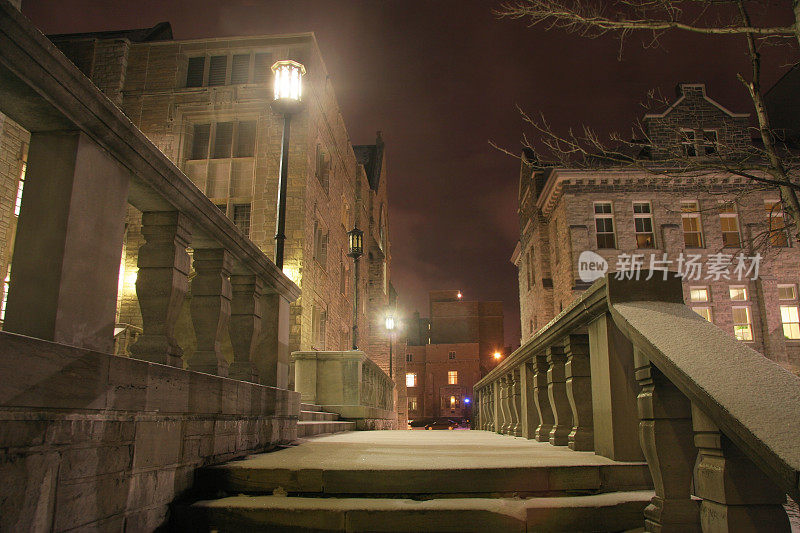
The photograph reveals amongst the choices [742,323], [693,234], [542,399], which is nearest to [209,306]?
[542,399]

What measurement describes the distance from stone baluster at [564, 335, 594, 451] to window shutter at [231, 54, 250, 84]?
1945 cm

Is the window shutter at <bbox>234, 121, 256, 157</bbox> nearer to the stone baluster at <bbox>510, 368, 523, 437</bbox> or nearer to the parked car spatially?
the stone baluster at <bbox>510, 368, 523, 437</bbox>

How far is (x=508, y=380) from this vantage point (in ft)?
32.3

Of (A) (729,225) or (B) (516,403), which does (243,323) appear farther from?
(A) (729,225)

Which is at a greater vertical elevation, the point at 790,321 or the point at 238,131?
the point at 238,131

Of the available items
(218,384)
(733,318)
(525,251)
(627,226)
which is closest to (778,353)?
(733,318)

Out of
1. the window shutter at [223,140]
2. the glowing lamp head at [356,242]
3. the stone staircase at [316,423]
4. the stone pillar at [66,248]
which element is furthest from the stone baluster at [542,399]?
the window shutter at [223,140]

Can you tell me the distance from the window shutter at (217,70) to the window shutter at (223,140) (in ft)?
5.80

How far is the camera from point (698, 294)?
25.1 meters

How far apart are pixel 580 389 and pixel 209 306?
3.47 meters

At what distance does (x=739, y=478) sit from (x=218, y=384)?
3.45 meters

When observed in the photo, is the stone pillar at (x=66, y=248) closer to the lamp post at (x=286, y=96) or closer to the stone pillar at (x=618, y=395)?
the stone pillar at (x=618, y=395)

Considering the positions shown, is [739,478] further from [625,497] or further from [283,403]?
[283,403]

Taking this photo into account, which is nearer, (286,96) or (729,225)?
(286,96)
